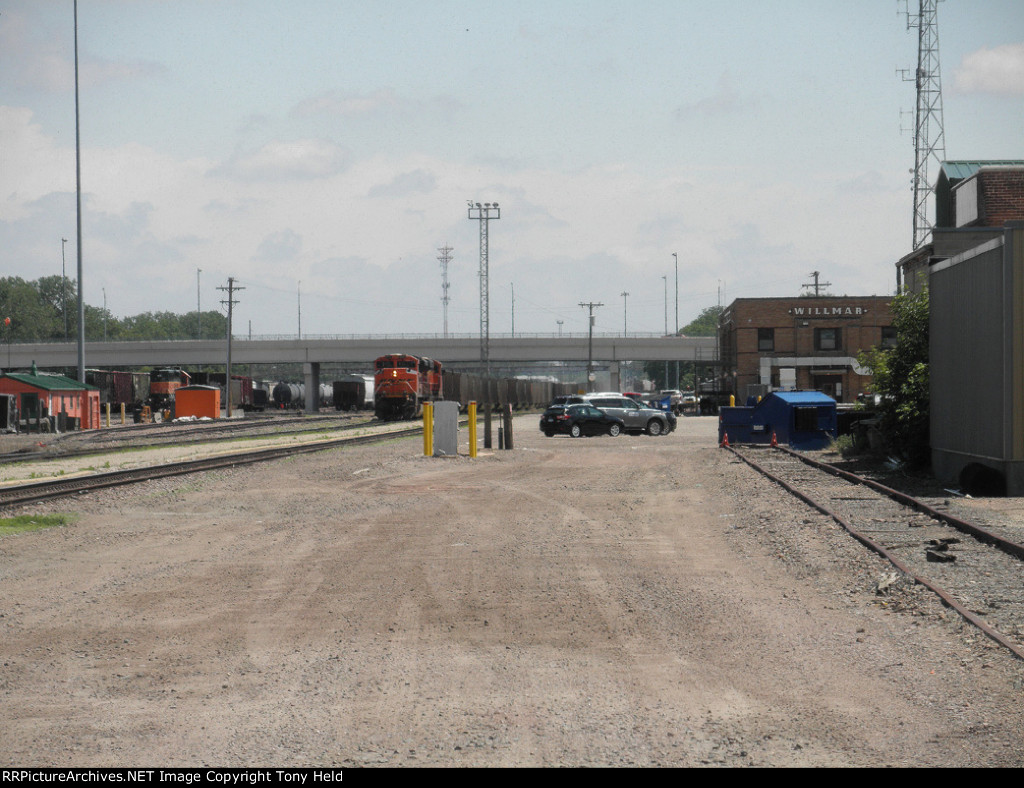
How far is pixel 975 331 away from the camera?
62.8 ft

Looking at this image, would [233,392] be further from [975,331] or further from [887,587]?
[887,587]

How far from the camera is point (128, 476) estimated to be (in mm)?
23438

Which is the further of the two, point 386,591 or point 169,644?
point 386,591

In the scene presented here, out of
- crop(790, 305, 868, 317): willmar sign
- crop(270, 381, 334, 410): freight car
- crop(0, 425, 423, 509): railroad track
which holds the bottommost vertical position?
crop(270, 381, 334, 410): freight car

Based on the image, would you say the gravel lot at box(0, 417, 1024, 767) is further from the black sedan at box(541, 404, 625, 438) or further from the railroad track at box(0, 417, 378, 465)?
the black sedan at box(541, 404, 625, 438)

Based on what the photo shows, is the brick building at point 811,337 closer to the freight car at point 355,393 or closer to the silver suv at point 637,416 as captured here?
the freight car at point 355,393

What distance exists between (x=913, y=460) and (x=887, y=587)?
1463 centimetres

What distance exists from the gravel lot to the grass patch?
0.68 m

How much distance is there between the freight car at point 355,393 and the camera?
85125 millimetres

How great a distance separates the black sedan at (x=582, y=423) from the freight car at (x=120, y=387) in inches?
1366

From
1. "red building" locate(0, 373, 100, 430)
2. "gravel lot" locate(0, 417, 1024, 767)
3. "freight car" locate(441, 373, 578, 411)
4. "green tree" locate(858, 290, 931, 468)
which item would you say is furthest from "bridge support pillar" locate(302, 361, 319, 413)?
"gravel lot" locate(0, 417, 1024, 767)

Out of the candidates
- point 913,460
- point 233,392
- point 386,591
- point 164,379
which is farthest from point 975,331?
point 233,392

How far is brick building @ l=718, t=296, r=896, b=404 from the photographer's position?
248ft
